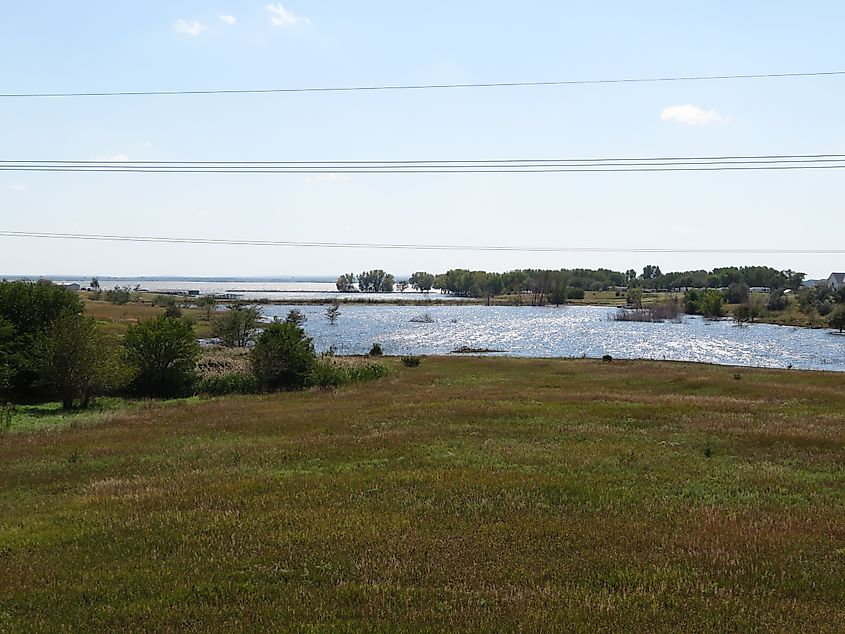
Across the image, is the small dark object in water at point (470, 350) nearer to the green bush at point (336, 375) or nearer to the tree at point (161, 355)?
the green bush at point (336, 375)

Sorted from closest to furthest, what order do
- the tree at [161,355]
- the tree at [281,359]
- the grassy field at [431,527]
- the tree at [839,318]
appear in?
the grassy field at [431,527] → the tree at [161,355] → the tree at [281,359] → the tree at [839,318]

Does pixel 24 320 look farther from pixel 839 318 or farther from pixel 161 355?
pixel 839 318

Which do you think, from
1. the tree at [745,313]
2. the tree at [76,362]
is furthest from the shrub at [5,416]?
the tree at [745,313]

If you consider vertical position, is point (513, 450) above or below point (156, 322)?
below

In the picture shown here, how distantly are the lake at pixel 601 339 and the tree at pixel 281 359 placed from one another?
Answer: 51.6 metres

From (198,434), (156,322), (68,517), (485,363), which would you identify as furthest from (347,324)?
(68,517)

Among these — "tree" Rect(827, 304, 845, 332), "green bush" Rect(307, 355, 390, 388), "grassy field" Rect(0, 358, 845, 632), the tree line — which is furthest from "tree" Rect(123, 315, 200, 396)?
"tree" Rect(827, 304, 845, 332)

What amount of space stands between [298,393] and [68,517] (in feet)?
104

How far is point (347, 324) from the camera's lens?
17288cm

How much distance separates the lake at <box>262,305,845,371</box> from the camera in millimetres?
101050

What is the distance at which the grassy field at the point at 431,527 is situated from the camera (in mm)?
10117

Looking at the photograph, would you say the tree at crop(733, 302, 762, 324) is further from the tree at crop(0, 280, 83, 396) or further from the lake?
the tree at crop(0, 280, 83, 396)

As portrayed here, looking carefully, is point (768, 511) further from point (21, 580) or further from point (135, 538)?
point (21, 580)

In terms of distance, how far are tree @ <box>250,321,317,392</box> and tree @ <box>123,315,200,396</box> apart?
484cm
